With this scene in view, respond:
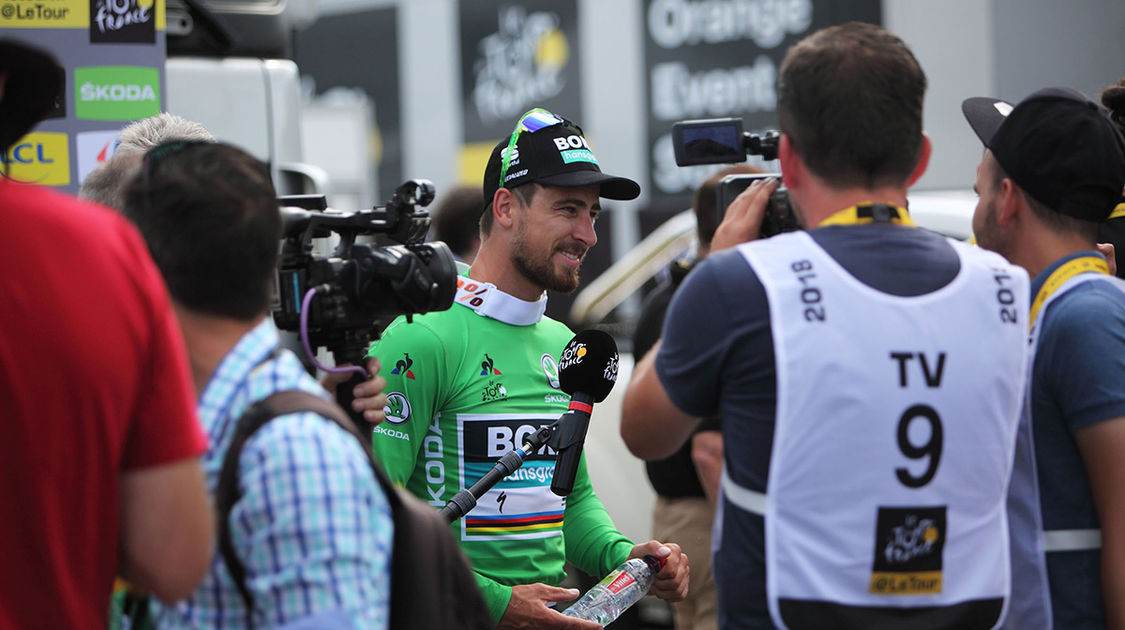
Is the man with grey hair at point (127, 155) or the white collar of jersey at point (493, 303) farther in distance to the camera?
the white collar of jersey at point (493, 303)

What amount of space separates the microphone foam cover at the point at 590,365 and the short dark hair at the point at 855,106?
32.1 inches

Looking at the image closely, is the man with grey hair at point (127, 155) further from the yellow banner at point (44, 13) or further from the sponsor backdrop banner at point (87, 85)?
the yellow banner at point (44, 13)

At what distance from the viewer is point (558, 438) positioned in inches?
105

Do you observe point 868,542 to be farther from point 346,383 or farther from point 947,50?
point 947,50

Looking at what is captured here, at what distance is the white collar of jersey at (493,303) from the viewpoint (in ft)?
10.4

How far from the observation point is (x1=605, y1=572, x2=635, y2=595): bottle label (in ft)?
9.43

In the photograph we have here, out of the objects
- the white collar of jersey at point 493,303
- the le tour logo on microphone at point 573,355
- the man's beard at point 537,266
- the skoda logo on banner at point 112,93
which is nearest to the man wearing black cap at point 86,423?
the le tour logo on microphone at point 573,355

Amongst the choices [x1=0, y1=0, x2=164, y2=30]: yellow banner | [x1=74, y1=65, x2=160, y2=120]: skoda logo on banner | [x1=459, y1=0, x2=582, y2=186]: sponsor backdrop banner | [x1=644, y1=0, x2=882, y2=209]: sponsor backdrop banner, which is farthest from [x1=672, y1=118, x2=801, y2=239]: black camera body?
[x1=459, y1=0, x2=582, y2=186]: sponsor backdrop banner

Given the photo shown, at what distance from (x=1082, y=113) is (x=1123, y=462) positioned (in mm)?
674

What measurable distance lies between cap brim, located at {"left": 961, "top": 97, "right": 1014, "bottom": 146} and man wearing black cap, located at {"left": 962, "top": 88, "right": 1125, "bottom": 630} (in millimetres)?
10

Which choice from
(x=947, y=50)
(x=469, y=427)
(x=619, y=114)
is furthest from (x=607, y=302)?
(x=619, y=114)

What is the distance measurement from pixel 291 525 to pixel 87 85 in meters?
2.70

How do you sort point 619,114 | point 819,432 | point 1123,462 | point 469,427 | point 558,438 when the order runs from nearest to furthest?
1. point 819,432
2. point 1123,462
3. point 558,438
4. point 469,427
5. point 619,114

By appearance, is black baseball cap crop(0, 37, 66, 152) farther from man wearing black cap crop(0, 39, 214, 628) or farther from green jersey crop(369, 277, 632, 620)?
green jersey crop(369, 277, 632, 620)
